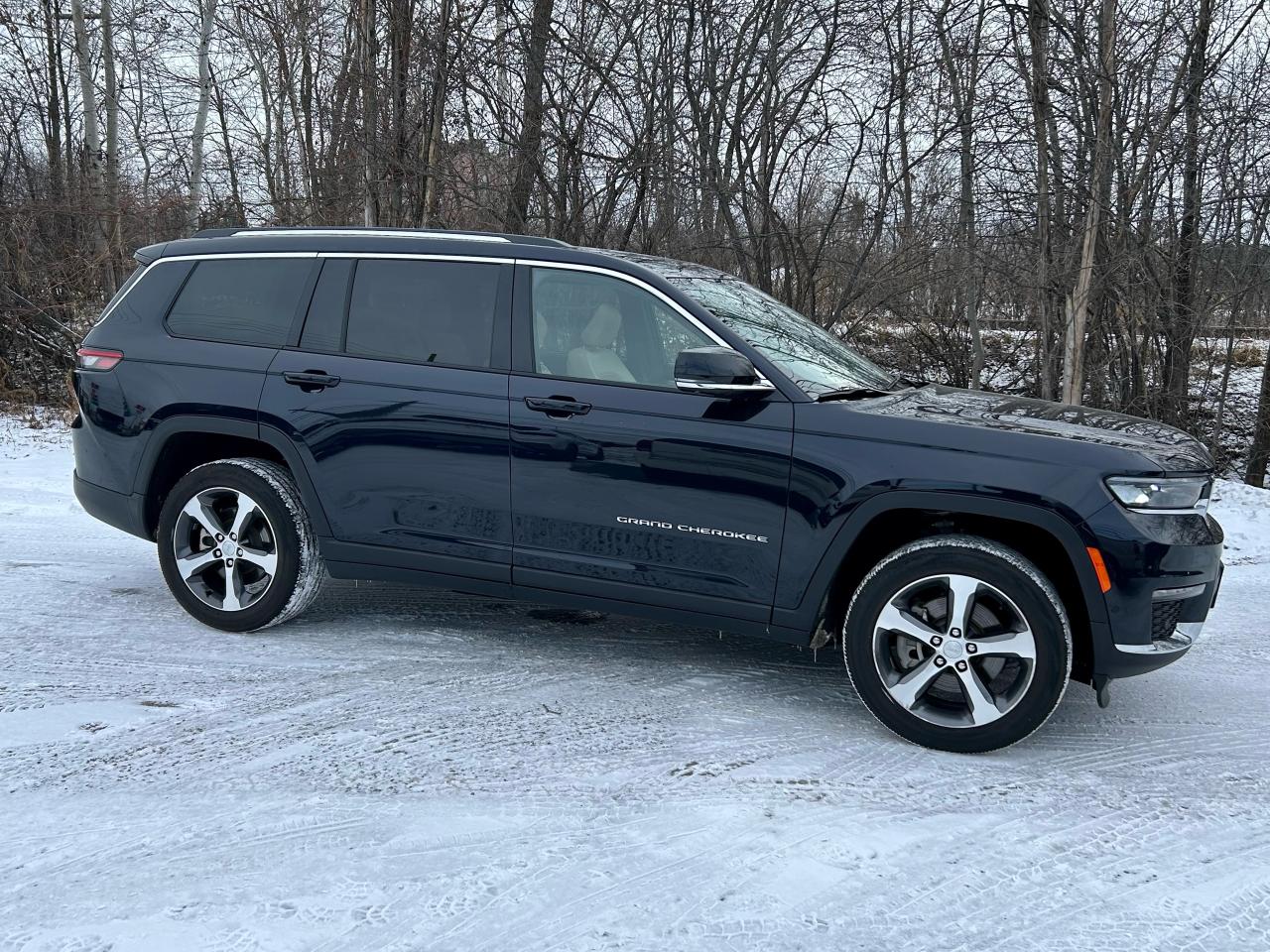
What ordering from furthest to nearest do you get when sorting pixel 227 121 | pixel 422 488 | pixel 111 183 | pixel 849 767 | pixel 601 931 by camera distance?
pixel 227 121 → pixel 111 183 → pixel 422 488 → pixel 849 767 → pixel 601 931

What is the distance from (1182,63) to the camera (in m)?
9.84

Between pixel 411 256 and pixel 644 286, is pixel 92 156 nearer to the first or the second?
pixel 411 256

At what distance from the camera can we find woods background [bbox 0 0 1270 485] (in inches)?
376

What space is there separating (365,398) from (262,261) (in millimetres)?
954

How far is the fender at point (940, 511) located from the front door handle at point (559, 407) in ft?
3.66

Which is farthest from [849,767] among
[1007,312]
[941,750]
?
[1007,312]

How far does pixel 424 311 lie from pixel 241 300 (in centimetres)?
98

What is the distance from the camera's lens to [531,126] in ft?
34.3

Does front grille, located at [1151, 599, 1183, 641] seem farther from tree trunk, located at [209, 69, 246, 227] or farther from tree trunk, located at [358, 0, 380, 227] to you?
tree trunk, located at [209, 69, 246, 227]

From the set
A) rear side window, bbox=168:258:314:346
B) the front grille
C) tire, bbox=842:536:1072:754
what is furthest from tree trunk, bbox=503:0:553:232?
the front grille

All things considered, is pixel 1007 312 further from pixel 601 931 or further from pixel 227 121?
pixel 227 121

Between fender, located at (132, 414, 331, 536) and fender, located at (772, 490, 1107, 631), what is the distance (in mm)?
2150

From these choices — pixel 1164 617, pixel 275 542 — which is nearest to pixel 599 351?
pixel 275 542

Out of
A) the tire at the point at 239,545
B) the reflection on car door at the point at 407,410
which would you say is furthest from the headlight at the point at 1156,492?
the tire at the point at 239,545
